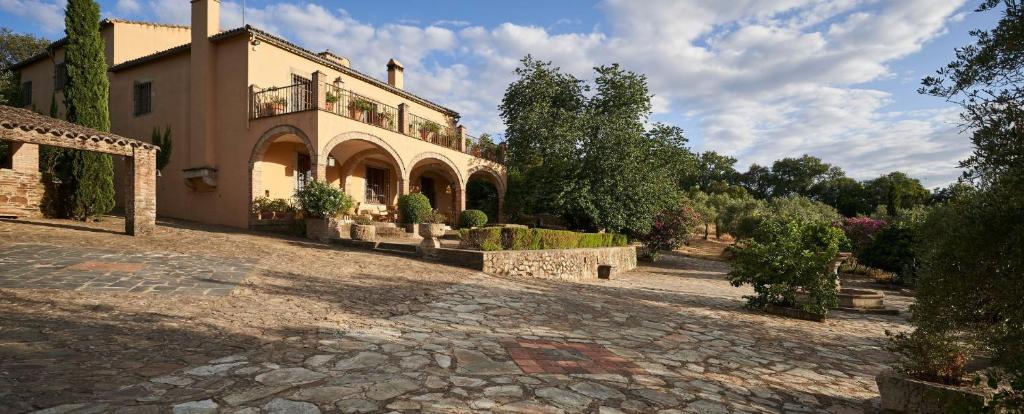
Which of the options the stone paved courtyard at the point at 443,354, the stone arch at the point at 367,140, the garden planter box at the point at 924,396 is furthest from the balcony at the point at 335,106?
the garden planter box at the point at 924,396

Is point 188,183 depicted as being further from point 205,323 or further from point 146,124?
point 205,323

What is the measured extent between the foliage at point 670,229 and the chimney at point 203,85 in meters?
16.0

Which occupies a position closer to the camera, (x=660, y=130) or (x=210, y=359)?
(x=210, y=359)

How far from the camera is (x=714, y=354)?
5.38 metres

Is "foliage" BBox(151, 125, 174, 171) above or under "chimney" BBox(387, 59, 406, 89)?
under

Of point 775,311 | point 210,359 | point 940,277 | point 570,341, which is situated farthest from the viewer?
point 775,311

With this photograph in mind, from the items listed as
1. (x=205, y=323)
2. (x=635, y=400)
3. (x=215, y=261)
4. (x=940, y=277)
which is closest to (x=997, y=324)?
(x=940, y=277)

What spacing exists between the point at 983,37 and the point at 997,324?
1.85 meters

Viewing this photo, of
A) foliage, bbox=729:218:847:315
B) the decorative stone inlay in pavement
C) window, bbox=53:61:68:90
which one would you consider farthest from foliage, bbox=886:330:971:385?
window, bbox=53:61:68:90

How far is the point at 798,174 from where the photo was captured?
2099 inches

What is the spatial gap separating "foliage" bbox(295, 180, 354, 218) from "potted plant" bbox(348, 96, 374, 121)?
2920 mm

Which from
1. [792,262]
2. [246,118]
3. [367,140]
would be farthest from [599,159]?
[246,118]

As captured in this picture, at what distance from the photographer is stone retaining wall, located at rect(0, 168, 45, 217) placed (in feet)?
42.2

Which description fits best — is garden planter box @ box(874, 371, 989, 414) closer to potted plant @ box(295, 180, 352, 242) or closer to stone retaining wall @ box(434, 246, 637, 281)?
stone retaining wall @ box(434, 246, 637, 281)
